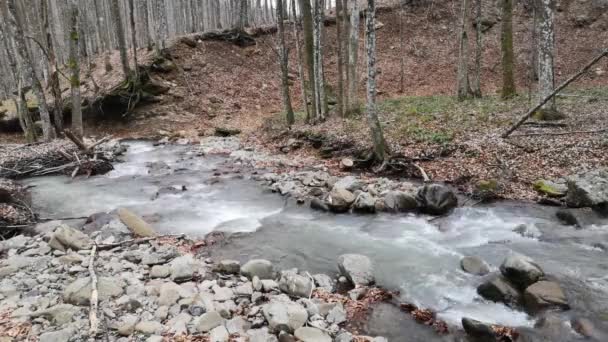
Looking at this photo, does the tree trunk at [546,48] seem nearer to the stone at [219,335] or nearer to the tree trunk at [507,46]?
the tree trunk at [507,46]

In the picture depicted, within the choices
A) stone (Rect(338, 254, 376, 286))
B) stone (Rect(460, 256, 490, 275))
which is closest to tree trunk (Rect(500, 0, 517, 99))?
stone (Rect(460, 256, 490, 275))

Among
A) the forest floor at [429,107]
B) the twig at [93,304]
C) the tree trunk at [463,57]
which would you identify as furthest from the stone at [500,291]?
the tree trunk at [463,57]

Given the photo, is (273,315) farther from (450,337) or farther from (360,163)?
(360,163)

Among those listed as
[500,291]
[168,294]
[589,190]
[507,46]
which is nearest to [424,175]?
[589,190]

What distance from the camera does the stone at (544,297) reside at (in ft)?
16.0

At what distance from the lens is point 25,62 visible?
15453mm

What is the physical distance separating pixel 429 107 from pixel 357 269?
11212 mm

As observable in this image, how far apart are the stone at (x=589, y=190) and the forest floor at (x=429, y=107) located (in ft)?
1.99

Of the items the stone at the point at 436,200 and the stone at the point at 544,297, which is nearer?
the stone at the point at 544,297

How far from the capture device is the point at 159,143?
61.8 feet

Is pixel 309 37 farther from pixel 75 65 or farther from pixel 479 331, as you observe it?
pixel 479 331

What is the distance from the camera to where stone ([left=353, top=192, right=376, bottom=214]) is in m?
8.66

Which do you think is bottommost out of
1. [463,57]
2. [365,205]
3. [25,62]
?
[365,205]

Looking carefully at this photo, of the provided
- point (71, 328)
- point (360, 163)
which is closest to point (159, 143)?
point (360, 163)
